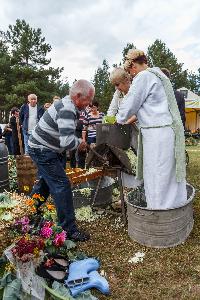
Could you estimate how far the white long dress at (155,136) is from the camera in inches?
158

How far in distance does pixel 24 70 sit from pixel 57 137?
95.8ft

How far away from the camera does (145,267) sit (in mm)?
3674

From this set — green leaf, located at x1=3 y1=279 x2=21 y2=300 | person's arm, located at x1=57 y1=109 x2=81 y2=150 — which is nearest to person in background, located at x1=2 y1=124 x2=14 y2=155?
person's arm, located at x1=57 y1=109 x2=81 y2=150

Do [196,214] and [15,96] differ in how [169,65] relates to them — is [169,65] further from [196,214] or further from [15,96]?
[196,214]

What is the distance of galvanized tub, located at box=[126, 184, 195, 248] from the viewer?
13.2 ft

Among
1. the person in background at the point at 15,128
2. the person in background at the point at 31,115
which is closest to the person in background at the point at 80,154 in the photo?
the person in background at the point at 31,115

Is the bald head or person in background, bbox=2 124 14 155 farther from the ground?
the bald head

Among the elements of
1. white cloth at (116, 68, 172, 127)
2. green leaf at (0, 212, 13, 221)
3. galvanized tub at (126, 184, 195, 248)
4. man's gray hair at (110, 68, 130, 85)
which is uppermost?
man's gray hair at (110, 68, 130, 85)

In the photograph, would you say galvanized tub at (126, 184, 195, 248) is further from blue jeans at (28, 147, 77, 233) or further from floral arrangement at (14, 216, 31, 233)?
floral arrangement at (14, 216, 31, 233)

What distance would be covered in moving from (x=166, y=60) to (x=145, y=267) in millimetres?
39991

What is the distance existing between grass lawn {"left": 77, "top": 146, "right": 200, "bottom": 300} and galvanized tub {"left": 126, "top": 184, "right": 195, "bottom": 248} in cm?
8

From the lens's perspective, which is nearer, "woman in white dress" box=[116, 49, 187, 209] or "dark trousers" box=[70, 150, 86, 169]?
"woman in white dress" box=[116, 49, 187, 209]

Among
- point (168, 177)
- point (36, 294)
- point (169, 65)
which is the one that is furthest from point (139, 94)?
point (169, 65)

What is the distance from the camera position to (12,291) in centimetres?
288
